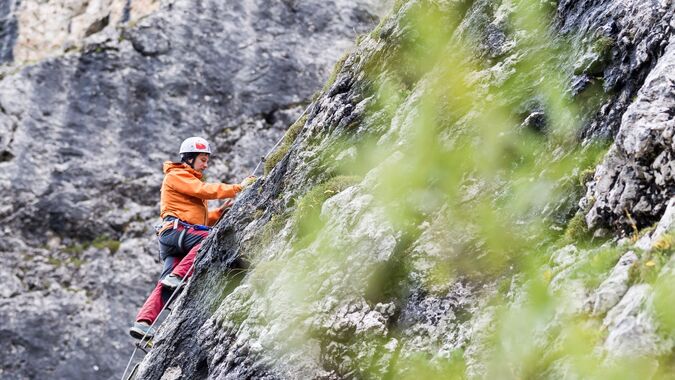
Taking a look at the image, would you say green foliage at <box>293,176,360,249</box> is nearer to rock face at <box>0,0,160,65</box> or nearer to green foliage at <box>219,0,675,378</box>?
green foliage at <box>219,0,675,378</box>

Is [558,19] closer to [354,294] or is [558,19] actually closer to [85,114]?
[354,294]

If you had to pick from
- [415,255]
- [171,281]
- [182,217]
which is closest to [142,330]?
[171,281]

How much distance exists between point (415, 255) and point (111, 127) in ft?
56.9

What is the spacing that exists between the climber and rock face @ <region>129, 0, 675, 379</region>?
3.45 feet

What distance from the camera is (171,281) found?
1281 centimetres

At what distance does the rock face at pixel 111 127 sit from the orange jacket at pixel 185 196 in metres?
7.57

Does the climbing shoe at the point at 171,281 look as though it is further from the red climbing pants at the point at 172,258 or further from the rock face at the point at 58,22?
the rock face at the point at 58,22

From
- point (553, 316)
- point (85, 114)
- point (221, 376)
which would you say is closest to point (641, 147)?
point (553, 316)

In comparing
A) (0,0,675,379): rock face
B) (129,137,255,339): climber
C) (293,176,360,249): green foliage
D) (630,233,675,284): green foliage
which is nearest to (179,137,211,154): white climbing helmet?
(129,137,255,339): climber

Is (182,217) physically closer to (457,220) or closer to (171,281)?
(171,281)

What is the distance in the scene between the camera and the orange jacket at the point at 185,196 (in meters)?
13.3

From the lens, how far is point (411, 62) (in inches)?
411

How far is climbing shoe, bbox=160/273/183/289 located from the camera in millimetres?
12781

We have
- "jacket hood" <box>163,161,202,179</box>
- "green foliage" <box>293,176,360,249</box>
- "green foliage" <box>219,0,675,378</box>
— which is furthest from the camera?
"jacket hood" <box>163,161,202,179</box>
